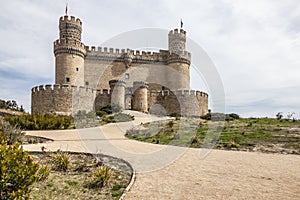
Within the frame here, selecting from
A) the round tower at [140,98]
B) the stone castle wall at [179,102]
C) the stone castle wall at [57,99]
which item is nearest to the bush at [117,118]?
the stone castle wall at [57,99]

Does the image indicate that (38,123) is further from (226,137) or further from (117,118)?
(226,137)

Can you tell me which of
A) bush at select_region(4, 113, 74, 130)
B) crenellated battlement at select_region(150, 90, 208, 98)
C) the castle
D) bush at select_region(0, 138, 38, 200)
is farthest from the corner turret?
bush at select_region(0, 138, 38, 200)

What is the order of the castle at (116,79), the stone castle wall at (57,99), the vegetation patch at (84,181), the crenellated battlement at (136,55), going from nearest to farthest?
the vegetation patch at (84,181) < the stone castle wall at (57,99) < the castle at (116,79) < the crenellated battlement at (136,55)

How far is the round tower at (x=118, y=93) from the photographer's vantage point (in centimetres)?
3020

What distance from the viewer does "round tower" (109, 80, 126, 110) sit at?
99.1 ft

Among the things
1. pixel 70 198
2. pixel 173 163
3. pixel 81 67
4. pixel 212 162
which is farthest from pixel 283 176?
pixel 81 67

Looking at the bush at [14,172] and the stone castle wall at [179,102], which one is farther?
the stone castle wall at [179,102]

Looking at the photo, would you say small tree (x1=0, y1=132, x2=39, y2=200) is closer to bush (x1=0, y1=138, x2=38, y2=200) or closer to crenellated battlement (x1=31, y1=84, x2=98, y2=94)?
bush (x1=0, y1=138, x2=38, y2=200)

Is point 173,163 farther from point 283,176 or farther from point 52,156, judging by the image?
point 52,156

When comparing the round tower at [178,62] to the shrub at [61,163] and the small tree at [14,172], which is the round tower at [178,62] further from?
the small tree at [14,172]

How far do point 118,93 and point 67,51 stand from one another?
24.8 feet

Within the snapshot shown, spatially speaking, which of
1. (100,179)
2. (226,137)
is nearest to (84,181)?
(100,179)

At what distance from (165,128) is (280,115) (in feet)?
39.1

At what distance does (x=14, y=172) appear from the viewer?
437 cm
